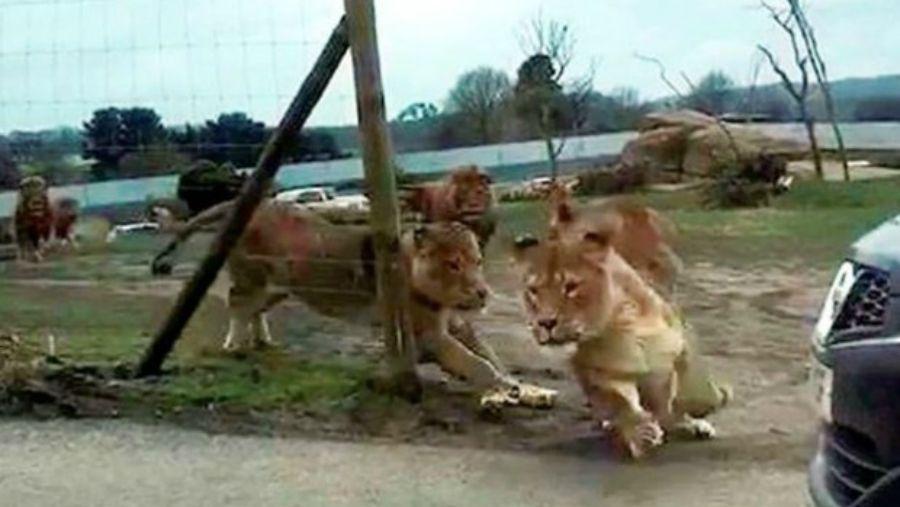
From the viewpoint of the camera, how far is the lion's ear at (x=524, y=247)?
5660 mm

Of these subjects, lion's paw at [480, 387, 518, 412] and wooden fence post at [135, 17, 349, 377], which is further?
wooden fence post at [135, 17, 349, 377]

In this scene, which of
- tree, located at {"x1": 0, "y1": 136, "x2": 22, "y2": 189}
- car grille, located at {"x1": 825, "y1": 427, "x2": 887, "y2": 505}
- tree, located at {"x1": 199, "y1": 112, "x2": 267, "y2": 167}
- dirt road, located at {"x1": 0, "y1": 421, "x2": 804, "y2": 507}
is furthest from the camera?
tree, located at {"x1": 0, "y1": 136, "x2": 22, "y2": 189}

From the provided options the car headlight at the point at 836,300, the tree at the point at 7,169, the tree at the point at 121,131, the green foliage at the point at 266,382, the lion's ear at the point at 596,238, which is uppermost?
the tree at the point at 121,131

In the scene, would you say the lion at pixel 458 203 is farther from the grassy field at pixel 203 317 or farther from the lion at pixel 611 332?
the lion at pixel 611 332

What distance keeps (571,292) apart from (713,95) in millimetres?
10030

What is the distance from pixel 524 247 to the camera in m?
5.74

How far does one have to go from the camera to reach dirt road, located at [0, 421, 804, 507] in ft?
16.9

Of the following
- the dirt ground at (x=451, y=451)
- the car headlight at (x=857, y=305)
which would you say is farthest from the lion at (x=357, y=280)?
the car headlight at (x=857, y=305)

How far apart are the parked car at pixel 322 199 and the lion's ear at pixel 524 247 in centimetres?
82

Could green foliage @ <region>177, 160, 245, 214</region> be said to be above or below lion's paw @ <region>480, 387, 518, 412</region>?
above

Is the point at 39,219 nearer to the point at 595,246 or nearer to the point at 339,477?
the point at 339,477

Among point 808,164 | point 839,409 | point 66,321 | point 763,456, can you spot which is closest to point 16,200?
point 66,321

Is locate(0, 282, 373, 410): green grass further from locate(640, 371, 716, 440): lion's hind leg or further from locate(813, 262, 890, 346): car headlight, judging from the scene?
locate(813, 262, 890, 346): car headlight

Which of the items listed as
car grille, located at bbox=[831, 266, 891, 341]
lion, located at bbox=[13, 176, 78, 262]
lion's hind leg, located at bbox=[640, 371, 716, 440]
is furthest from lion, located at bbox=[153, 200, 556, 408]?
car grille, located at bbox=[831, 266, 891, 341]
